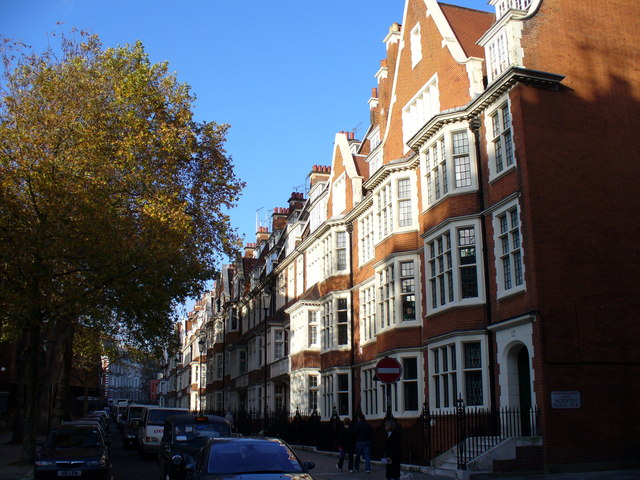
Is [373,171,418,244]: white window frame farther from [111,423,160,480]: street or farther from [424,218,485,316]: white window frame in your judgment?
[111,423,160,480]: street

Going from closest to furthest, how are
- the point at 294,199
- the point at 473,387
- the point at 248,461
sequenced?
the point at 248,461
the point at 473,387
the point at 294,199

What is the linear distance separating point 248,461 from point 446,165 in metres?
13.7

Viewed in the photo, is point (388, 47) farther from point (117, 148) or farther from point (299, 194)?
point (299, 194)

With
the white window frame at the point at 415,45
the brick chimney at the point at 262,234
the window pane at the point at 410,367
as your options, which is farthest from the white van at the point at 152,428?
the brick chimney at the point at 262,234

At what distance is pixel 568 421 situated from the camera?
16.2m

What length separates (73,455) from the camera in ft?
51.2

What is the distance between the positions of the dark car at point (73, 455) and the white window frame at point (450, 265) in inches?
405

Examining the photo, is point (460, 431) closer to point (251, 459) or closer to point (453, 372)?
point (453, 372)

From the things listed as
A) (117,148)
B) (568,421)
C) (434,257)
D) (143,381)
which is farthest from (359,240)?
(143,381)

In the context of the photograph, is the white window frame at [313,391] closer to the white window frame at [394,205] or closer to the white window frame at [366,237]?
the white window frame at [366,237]

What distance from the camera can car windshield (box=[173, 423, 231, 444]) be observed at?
15383 millimetres

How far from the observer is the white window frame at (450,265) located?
19.4 m

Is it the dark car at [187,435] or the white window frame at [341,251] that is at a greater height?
the white window frame at [341,251]

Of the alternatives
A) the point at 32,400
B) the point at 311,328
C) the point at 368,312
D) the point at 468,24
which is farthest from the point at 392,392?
the point at 468,24
